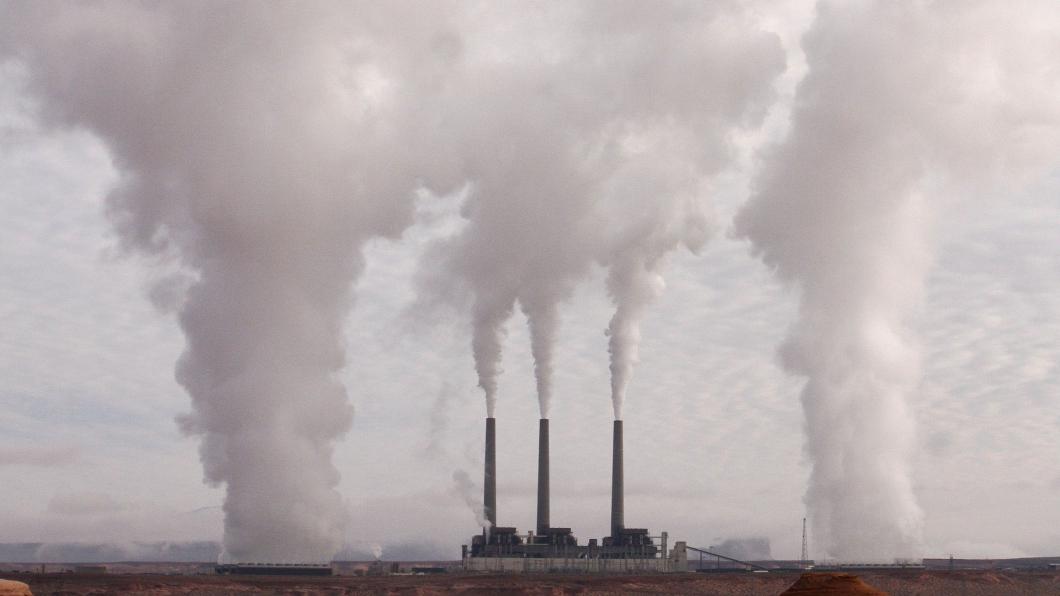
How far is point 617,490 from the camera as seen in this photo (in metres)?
188

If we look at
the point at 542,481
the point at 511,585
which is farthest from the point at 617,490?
the point at 511,585

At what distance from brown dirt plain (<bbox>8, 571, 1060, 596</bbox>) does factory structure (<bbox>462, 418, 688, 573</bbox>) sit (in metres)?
26.4

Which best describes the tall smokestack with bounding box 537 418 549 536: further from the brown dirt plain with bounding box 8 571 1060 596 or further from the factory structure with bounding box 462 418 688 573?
the brown dirt plain with bounding box 8 571 1060 596

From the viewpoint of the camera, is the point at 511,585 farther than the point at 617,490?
No

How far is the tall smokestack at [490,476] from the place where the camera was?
18588cm

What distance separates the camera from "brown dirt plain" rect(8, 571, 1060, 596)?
124 metres

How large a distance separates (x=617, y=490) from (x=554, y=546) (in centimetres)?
1253

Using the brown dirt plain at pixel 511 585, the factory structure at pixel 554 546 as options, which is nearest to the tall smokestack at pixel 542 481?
the factory structure at pixel 554 546

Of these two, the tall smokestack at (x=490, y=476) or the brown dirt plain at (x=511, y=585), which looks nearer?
the brown dirt plain at (x=511, y=585)

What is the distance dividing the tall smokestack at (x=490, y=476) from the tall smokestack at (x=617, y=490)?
58.6ft

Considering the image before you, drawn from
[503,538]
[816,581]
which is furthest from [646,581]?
[816,581]

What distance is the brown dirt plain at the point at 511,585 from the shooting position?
124m

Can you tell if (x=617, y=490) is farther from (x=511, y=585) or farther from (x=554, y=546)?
(x=511, y=585)

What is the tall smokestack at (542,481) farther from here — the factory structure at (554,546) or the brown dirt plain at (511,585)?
the brown dirt plain at (511,585)
